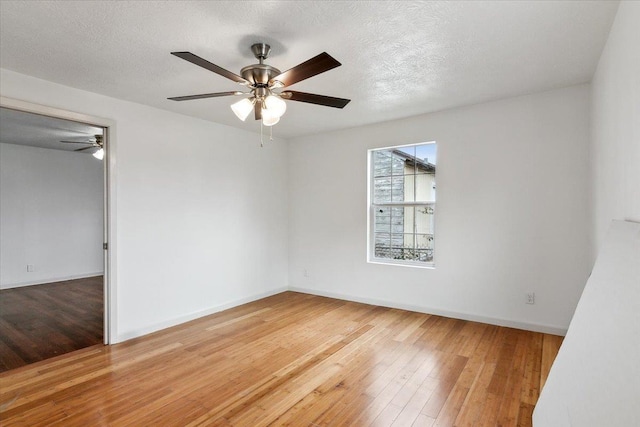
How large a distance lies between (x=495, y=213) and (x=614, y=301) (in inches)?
94.1

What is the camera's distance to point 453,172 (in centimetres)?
405

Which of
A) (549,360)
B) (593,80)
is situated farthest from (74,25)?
(549,360)

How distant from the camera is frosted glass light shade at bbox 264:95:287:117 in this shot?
2.31m

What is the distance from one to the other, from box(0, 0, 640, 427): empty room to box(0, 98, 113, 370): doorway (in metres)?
0.06

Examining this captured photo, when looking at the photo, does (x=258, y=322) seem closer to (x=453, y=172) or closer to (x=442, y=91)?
(x=453, y=172)

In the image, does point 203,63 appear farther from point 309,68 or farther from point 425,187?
point 425,187

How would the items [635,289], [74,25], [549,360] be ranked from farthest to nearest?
[549,360] → [74,25] → [635,289]

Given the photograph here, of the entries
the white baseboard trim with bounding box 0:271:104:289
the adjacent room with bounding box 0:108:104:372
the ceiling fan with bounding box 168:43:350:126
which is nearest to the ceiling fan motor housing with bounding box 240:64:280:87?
the ceiling fan with bounding box 168:43:350:126

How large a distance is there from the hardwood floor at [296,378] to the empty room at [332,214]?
0.02 m

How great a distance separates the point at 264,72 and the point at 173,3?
66 cm

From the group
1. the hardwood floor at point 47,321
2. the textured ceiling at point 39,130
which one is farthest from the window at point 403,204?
the textured ceiling at point 39,130

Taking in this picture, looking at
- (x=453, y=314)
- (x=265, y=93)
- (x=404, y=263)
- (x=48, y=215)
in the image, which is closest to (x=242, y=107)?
(x=265, y=93)

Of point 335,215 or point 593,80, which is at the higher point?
point 593,80

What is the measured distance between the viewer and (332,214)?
518 cm
